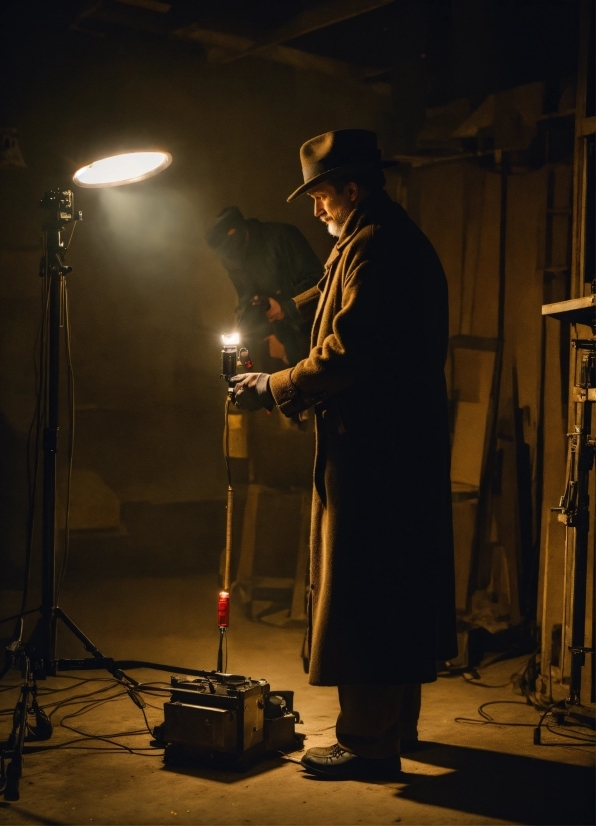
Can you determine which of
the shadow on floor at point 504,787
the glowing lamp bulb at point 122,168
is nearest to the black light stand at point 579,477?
the shadow on floor at point 504,787

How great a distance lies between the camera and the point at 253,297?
7.11 meters

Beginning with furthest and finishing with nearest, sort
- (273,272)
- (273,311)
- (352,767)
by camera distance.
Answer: (273,272) → (273,311) → (352,767)

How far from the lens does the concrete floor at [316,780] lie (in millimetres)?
3205

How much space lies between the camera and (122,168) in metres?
4.38

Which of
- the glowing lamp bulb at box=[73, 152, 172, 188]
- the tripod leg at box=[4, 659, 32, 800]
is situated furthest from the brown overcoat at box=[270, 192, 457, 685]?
the glowing lamp bulb at box=[73, 152, 172, 188]

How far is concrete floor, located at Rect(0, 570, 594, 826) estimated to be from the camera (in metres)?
3.21

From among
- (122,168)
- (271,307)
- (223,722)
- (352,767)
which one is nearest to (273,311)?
(271,307)

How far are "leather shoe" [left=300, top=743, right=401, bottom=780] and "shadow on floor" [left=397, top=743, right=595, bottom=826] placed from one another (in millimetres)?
70

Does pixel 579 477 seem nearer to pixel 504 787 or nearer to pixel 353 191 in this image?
pixel 504 787

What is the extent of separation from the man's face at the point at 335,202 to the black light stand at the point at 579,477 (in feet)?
3.16

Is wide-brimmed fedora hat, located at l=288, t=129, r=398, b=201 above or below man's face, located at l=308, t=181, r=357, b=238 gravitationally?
above

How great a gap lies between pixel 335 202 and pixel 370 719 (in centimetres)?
190

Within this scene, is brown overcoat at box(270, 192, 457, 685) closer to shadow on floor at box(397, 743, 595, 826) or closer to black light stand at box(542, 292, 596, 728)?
shadow on floor at box(397, 743, 595, 826)

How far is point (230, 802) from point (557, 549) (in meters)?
2.12
